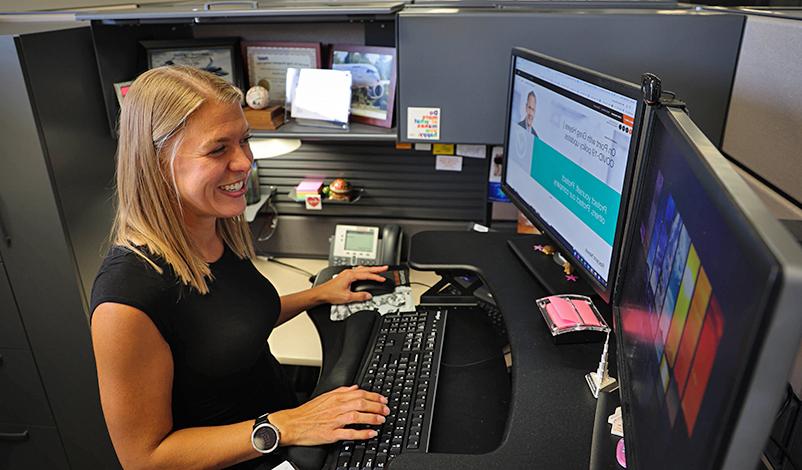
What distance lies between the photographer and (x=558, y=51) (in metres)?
1.29

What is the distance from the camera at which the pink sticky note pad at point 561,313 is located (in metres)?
1.05

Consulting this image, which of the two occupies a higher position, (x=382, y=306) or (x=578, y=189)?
(x=578, y=189)

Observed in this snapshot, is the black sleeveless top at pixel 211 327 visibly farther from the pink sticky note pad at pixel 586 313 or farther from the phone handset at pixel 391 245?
the pink sticky note pad at pixel 586 313

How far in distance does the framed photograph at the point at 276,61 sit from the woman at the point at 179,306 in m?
0.59

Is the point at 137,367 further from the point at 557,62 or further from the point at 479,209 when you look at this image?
the point at 479,209

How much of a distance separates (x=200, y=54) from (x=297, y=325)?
80 cm

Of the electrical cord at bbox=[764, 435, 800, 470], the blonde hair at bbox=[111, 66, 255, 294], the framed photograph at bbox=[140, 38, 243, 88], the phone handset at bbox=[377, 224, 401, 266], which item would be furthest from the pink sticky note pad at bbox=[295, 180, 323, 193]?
the electrical cord at bbox=[764, 435, 800, 470]

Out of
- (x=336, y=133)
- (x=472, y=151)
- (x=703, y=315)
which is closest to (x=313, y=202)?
(x=336, y=133)

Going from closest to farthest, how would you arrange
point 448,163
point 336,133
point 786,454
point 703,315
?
point 703,315 → point 786,454 → point 336,133 → point 448,163

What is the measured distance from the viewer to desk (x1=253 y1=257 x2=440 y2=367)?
4.87 ft

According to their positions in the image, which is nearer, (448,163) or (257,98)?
(257,98)

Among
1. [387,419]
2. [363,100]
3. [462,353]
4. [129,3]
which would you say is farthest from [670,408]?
[129,3]

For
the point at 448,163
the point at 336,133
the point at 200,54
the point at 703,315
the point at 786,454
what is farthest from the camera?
the point at 448,163

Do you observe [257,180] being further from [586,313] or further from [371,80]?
[586,313]
